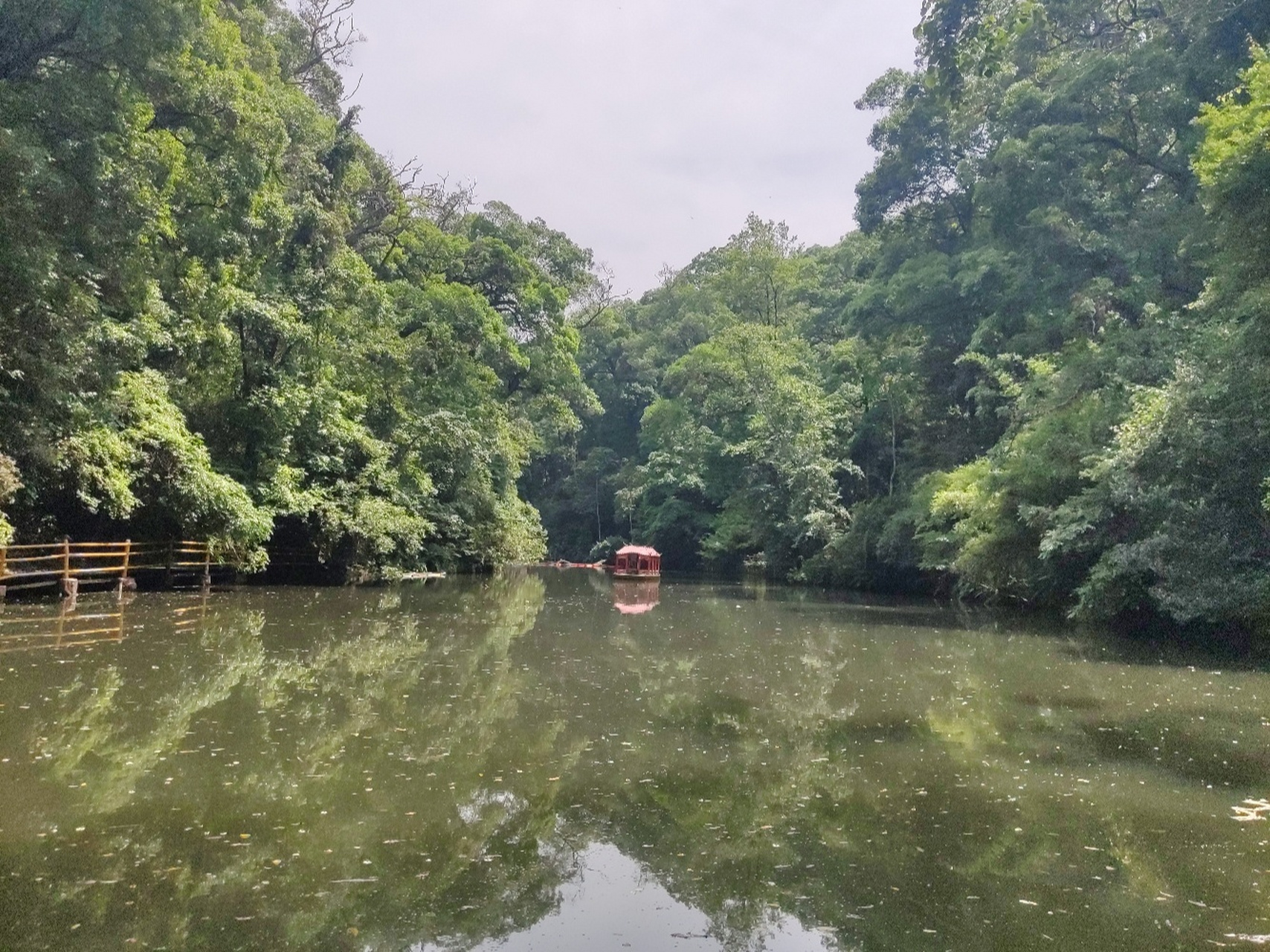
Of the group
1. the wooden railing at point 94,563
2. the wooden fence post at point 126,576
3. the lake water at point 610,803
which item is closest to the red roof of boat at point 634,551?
the wooden railing at point 94,563

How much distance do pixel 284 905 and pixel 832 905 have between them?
259 centimetres

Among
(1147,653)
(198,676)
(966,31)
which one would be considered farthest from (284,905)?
(1147,653)

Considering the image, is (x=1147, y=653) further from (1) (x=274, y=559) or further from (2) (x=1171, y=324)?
(1) (x=274, y=559)

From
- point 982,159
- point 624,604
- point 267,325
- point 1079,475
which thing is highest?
point 982,159

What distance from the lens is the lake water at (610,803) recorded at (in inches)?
186

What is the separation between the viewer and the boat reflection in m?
23.0

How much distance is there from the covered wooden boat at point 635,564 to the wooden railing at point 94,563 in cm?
1556

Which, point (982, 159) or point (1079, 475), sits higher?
point (982, 159)

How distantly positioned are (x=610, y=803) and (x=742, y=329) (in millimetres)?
39165

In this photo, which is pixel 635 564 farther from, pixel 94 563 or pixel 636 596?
pixel 94 563

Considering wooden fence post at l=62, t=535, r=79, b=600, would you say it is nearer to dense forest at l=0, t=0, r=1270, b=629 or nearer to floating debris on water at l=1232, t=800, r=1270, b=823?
dense forest at l=0, t=0, r=1270, b=629

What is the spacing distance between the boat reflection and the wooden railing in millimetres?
9280

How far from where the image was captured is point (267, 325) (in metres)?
23.6

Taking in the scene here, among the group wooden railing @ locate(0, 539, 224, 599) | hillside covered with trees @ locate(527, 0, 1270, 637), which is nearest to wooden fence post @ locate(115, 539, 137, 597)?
wooden railing @ locate(0, 539, 224, 599)
